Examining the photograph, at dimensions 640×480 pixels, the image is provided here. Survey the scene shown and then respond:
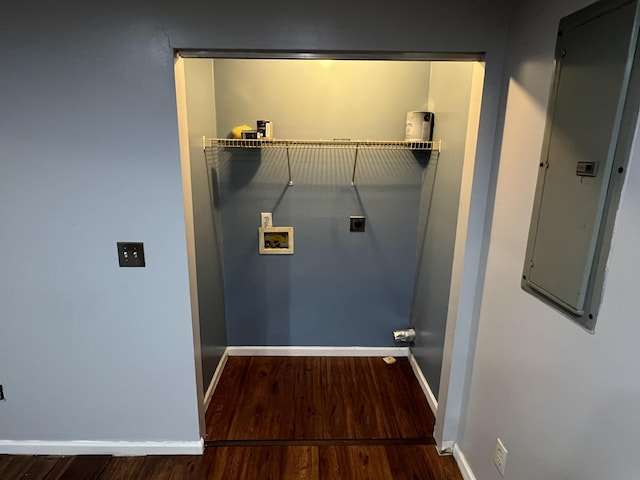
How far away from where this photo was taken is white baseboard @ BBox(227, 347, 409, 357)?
2807 mm

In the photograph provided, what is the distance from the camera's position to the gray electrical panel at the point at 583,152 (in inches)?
35.3

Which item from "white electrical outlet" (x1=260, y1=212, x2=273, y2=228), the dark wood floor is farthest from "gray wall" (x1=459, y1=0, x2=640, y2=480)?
"white electrical outlet" (x1=260, y1=212, x2=273, y2=228)

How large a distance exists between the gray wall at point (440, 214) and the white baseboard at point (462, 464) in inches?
14.4

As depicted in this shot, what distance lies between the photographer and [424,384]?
2396mm

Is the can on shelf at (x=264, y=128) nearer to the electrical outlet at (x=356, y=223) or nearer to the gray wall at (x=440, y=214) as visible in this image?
the electrical outlet at (x=356, y=223)

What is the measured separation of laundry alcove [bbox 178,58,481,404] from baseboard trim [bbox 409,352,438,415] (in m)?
0.07

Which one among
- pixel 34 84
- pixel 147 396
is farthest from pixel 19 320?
pixel 34 84

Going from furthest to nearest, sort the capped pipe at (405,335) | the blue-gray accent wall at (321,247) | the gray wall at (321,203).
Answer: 1. the capped pipe at (405,335)
2. the blue-gray accent wall at (321,247)
3. the gray wall at (321,203)

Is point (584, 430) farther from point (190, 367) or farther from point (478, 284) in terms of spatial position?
point (190, 367)

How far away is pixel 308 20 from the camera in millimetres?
1425

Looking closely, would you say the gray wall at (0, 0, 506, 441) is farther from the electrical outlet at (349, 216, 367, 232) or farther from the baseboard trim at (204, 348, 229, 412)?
the electrical outlet at (349, 216, 367, 232)

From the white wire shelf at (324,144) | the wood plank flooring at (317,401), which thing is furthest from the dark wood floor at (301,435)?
the white wire shelf at (324,144)

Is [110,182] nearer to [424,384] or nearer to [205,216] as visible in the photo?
[205,216]

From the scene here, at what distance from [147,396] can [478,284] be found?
168 cm
